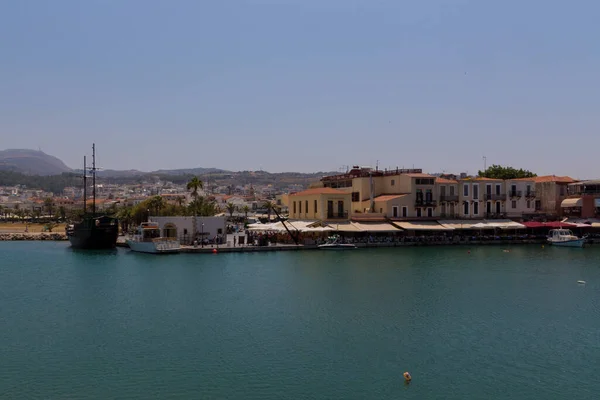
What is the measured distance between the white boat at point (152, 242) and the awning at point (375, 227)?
19464 mm

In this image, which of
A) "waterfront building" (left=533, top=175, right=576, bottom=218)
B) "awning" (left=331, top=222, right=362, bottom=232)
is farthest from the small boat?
"waterfront building" (left=533, top=175, right=576, bottom=218)

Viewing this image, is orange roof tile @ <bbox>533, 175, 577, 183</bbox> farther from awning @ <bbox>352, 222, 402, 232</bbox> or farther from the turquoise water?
the turquoise water

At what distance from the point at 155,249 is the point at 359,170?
2855 cm

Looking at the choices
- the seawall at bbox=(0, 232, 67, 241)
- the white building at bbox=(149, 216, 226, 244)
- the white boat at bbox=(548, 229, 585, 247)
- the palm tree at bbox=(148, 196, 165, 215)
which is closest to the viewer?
the white building at bbox=(149, 216, 226, 244)

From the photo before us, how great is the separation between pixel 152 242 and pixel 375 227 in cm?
2337

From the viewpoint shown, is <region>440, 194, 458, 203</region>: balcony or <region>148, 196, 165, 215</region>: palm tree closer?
<region>440, 194, 458, 203</region>: balcony

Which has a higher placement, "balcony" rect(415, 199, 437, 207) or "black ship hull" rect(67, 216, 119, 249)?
"balcony" rect(415, 199, 437, 207)

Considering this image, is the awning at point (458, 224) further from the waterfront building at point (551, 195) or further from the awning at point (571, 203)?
the awning at point (571, 203)

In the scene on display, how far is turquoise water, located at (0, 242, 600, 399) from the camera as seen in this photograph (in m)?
20.5

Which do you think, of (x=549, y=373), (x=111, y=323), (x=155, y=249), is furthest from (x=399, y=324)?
(x=155, y=249)

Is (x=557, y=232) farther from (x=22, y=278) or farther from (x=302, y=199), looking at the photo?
(x=22, y=278)

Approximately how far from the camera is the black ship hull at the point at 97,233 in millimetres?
64375

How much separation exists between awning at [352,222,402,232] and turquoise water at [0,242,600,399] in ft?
51.6

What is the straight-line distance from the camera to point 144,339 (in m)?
25.9
